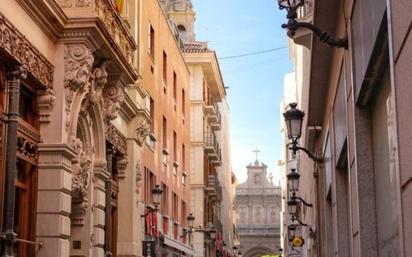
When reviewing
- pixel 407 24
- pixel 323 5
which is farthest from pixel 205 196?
pixel 407 24

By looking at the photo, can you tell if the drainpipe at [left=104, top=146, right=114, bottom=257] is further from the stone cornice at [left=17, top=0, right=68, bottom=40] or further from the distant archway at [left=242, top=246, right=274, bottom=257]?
the distant archway at [left=242, top=246, right=274, bottom=257]

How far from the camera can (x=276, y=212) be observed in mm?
119688

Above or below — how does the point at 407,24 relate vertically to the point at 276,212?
below

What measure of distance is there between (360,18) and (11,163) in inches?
296

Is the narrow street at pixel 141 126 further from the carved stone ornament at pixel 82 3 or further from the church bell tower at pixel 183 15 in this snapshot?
the church bell tower at pixel 183 15

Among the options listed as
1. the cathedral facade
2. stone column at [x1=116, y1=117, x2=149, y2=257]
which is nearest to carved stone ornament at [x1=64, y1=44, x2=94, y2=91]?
stone column at [x1=116, y1=117, x2=149, y2=257]

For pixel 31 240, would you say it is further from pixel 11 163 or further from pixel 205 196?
pixel 205 196

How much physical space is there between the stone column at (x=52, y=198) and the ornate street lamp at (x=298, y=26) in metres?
6.46

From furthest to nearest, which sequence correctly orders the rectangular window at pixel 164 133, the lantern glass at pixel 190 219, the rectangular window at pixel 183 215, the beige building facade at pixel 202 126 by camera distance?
the beige building facade at pixel 202 126, the rectangular window at pixel 183 215, the lantern glass at pixel 190 219, the rectangular window at pixel 164 133

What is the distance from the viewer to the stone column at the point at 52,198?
14.7m

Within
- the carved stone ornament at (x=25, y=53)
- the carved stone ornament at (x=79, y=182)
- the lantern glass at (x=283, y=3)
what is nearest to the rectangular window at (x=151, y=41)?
the carved stone ornament at (x=79, y=182)

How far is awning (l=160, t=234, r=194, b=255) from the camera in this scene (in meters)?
31.1

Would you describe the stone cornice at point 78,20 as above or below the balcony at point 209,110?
below

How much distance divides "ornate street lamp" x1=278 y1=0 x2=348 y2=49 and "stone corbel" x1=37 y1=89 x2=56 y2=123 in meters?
6.30
